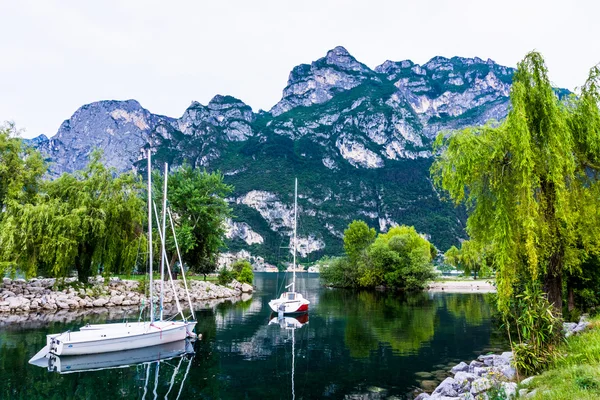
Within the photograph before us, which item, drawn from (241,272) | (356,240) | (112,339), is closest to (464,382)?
(112,339)

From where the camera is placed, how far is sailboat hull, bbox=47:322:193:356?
17859mm

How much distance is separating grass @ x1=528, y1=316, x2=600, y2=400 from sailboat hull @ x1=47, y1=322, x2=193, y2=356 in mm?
17333

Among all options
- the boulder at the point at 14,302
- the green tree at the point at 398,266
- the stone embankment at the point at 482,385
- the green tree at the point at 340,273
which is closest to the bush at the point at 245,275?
the green tree at the point at 340,273

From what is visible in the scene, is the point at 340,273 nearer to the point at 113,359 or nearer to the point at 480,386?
the point at 113,359

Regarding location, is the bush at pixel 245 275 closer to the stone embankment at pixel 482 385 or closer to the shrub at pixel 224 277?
the shrub at pixel 224 277

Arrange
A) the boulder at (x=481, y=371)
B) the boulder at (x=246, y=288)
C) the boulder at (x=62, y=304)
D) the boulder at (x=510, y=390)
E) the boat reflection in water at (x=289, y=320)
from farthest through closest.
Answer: the boulder at (x=246, y=288) → the boulder at (x=62, y=304) → the boat reflection in water at (x=289, y=320) → the boulder at (x=481, y=371) → the boulder at (x=510, y=390)

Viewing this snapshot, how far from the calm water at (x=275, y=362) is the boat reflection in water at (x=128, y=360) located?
199 millimetres

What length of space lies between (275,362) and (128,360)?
23.4 feet

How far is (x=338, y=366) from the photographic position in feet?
57.6

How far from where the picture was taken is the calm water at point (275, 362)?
14.0 metres

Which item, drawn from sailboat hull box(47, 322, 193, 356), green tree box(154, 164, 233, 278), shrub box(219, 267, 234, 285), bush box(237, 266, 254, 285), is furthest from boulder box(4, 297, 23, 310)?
bush box(237, 266, 254, 285)

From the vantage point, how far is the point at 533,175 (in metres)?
12.1

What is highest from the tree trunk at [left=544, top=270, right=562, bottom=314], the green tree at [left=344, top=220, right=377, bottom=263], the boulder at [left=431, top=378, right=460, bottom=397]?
the green tree at [left=344, top=220, right=377, bottom=263]

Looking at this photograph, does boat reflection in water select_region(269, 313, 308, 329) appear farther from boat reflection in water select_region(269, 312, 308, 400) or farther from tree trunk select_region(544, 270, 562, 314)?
tree trunk select_region(544, 270, 562, 314)
